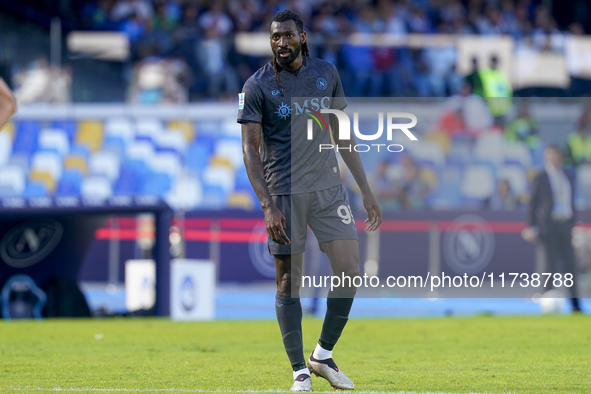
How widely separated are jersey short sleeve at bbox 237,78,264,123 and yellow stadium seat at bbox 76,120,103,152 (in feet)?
31.0

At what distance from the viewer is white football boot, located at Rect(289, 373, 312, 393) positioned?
4.82 m

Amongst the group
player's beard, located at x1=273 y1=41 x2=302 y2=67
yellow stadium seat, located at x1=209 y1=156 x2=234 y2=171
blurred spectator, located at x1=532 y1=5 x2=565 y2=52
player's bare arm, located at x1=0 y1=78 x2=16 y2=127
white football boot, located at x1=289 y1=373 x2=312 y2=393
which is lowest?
white football boot, located at x1=289 y1=373 x2=312 y2=393

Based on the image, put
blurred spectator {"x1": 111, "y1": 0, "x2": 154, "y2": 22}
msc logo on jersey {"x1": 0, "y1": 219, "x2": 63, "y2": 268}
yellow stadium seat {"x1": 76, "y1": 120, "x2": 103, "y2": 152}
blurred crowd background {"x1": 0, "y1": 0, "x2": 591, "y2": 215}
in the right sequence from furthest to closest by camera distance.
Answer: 1. blurred spectator {"x1": 111, "y1": 0, "x2": 154, "y2": 22}
2. yellow stadium seat {"x1": 76, "y1": 120, "x2": 103, "y2": 152}
3. blurred crowd background {"x1": 0, "y1": 0, "x2": 591, "y2": 215}
4. msc logo on jersey {"x1": 0, "y1": 219, "x2": 63, "y2": 268}

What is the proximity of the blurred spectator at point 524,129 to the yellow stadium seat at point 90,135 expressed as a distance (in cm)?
675

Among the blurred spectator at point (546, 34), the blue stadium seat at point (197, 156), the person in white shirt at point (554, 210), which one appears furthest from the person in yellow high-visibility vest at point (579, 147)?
the blue stadium seat at point (197, 156)

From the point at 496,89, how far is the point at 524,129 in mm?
852

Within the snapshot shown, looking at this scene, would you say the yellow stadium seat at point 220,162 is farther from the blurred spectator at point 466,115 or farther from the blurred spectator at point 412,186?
the blurred spectator at point 466,115

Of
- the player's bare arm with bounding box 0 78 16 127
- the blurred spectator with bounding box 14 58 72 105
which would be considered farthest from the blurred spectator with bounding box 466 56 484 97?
the player's bare arm with bounding box 0 78 16 127

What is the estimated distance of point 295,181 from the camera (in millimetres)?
5012

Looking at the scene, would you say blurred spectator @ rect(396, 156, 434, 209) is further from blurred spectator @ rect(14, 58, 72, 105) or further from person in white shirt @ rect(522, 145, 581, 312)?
blurred spectator @ rect(14, 58, 72, 105)

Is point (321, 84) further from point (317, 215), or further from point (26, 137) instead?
point (26, 137)

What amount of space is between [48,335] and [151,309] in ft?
7.73

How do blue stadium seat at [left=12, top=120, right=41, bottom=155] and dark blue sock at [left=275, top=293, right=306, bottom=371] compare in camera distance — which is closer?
dark blue sock at [left=275, top=293, right=306, bottom=371]

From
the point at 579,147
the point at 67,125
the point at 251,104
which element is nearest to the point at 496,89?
the point at 579,147
